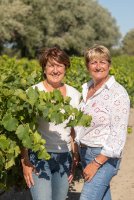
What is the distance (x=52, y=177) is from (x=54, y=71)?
765 mm

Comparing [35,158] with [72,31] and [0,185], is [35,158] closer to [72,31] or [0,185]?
[0,185]

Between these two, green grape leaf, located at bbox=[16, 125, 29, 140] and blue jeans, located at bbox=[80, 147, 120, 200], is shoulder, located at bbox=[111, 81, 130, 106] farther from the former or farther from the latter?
green grape leaf, located at bbox=[16, 125, 29, 140]

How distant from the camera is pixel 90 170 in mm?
3051

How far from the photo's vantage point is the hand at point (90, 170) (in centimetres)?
303

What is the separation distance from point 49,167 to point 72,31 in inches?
1710

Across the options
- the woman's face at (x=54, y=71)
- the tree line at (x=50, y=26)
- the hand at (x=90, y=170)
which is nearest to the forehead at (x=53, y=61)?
the woman's face at (x=54, y=71)

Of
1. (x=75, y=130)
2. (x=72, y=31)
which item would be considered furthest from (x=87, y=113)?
(x=72, y=31)

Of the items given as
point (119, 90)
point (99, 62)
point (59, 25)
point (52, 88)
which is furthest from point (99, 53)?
point (59, 25)

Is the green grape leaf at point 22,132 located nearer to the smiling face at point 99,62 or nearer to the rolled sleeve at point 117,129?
the rolled sleeve at point 117,129

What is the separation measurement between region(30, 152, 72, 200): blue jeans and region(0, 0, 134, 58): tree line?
1256 inches

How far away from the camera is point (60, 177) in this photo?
3.32m

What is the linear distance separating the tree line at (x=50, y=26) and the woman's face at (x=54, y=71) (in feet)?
104

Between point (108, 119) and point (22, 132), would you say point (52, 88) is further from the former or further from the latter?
point (22, 132)

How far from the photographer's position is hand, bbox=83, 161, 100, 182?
3033 millimetres
